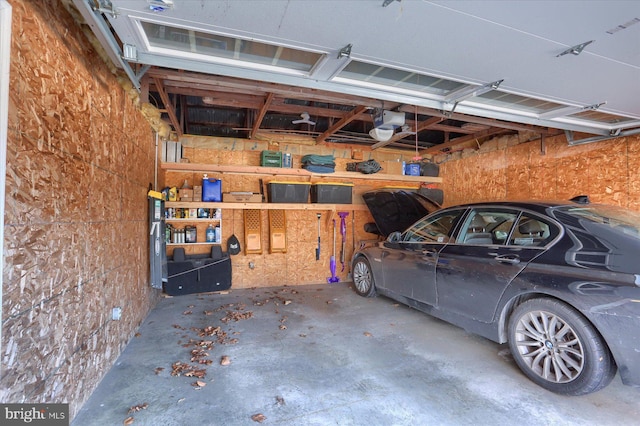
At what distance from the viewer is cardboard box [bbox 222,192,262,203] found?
4957 mm

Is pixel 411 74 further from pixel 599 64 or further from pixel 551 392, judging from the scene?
pixel 551 392

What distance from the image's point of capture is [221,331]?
3.30 m

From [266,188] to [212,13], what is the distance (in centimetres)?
385

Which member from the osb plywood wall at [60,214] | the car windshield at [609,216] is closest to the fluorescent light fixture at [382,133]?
the car windshield at [609,216]

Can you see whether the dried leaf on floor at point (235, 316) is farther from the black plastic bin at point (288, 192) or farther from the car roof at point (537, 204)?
the car roof at point (537, 204)

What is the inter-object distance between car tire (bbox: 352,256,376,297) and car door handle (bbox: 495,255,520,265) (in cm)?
212

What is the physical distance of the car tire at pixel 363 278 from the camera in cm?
450

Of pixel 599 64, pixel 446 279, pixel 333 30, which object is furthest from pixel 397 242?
pixel 333 30

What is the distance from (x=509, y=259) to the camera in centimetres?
248

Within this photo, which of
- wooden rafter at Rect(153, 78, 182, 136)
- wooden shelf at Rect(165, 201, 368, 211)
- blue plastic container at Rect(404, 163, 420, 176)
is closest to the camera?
wooden rafter at Rect(153, 78, 182, 136)

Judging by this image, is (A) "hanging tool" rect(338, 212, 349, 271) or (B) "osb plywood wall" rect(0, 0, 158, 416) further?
(A) "hanging tool" rect(338, 212, 349, 271)

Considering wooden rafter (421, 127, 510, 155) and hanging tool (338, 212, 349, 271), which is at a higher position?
wooden rafter (421, 127, 510, 155)

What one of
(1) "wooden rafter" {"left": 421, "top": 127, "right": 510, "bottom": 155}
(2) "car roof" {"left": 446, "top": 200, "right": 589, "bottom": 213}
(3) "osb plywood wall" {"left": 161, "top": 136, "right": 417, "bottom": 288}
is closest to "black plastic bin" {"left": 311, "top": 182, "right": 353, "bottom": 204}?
(3) "osb plywood wall" {"left": 161, "top": 136, "right": 417, "bottom": 288}

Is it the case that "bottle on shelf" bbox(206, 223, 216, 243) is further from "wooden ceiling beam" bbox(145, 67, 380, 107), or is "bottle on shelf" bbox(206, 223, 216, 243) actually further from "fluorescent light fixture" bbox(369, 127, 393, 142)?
"fluorescent light fixture" bbox(369, 127, 393, 142)
